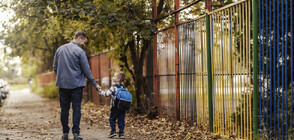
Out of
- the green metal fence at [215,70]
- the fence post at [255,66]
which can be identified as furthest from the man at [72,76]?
the fence post at [255,66]

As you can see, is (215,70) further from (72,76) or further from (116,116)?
(72,76)

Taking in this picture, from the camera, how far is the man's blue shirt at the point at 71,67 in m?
6.14

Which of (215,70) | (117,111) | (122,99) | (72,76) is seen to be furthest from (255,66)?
(72,76)

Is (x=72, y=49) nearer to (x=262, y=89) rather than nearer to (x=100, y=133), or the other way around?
(x=100, y=133)

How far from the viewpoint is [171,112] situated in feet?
28.3

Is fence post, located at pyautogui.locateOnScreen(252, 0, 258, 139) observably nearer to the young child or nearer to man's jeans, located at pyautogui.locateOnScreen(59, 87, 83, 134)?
the young child

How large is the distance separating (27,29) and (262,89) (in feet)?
44.5

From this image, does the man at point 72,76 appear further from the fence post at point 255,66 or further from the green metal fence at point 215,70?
the fence post at point 255,66

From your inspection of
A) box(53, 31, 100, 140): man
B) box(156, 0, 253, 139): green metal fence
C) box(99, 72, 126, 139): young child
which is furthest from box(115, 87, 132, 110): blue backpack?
box(156, 0, 253, 139): green metal fence

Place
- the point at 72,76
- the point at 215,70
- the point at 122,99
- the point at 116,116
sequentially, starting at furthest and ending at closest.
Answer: the point at 116,116
the point at 215,70
the point at 122,99
the point at 72,76

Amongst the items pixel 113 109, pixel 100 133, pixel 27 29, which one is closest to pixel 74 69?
pixel 113 109

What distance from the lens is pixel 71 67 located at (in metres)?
6.18

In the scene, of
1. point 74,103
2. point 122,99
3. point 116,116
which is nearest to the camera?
point 74,103

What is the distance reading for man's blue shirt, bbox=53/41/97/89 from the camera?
614cm
